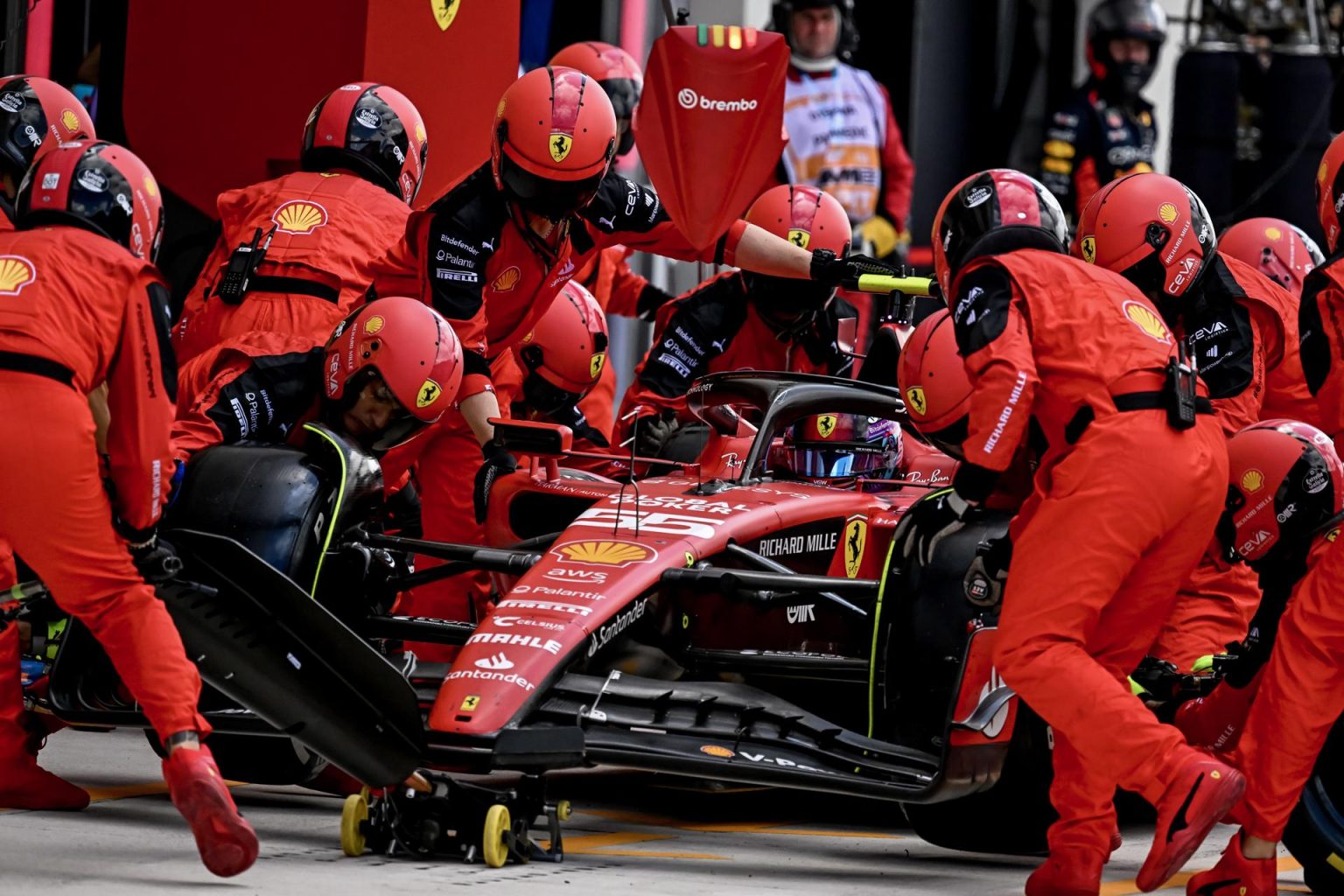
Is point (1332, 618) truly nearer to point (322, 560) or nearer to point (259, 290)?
point (322, 560)

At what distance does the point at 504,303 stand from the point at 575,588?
2194 millimetres

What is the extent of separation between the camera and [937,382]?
657 cm

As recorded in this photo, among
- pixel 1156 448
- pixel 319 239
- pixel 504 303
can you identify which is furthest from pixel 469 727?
pixel 319 239

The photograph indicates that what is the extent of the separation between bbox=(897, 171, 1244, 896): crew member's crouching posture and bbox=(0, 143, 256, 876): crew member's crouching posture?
198cm

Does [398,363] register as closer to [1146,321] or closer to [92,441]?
[92,441]

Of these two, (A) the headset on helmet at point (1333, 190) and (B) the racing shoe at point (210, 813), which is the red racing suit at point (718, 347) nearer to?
(A) the headset on helmet at point (1333, 190)

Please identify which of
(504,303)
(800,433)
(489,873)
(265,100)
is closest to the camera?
(489,873)

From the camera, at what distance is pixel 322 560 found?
6.53 m

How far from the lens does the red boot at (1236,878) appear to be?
18.8 ft

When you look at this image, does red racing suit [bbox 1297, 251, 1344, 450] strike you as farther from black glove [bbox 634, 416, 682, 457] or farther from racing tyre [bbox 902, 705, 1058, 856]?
black glove [bbox 634, 416, 682, 457]

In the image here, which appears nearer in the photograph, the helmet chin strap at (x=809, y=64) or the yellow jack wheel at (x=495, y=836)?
the yellow jack wheel at (x=495, y=836)

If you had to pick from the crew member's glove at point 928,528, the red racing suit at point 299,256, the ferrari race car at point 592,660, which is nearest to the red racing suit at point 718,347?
the red racing suit at point 299,256

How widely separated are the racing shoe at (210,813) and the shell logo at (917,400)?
231 cm

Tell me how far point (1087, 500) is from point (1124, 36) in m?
9.65
